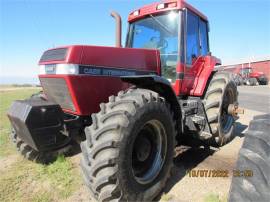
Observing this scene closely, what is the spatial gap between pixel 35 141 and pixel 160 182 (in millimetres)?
1727

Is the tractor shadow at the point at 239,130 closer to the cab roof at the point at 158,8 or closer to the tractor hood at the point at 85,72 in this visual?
the cab roof at the point at 158,8

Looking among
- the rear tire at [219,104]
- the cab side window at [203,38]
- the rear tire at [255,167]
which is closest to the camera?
the rear tire at [255,167]

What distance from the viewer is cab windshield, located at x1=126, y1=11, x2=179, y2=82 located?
4.32m

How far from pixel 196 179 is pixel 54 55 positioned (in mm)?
2672

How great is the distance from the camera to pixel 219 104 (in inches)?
185

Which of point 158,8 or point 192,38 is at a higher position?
point 158,8

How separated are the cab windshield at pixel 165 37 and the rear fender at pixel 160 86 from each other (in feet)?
2.91

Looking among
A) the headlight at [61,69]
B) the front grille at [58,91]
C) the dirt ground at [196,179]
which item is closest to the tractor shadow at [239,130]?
the dirt ground at [196,179]

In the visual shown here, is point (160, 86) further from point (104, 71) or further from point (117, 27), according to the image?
point (117, 27)

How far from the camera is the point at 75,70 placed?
3.18 meters

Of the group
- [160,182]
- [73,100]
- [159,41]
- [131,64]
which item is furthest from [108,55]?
[160,182]

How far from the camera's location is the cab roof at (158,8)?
4246 mm

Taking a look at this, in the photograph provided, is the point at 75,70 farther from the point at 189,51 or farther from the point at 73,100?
the point at 189,51

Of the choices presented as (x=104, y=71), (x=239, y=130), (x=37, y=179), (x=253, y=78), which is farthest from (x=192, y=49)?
(x=253, y=78)
